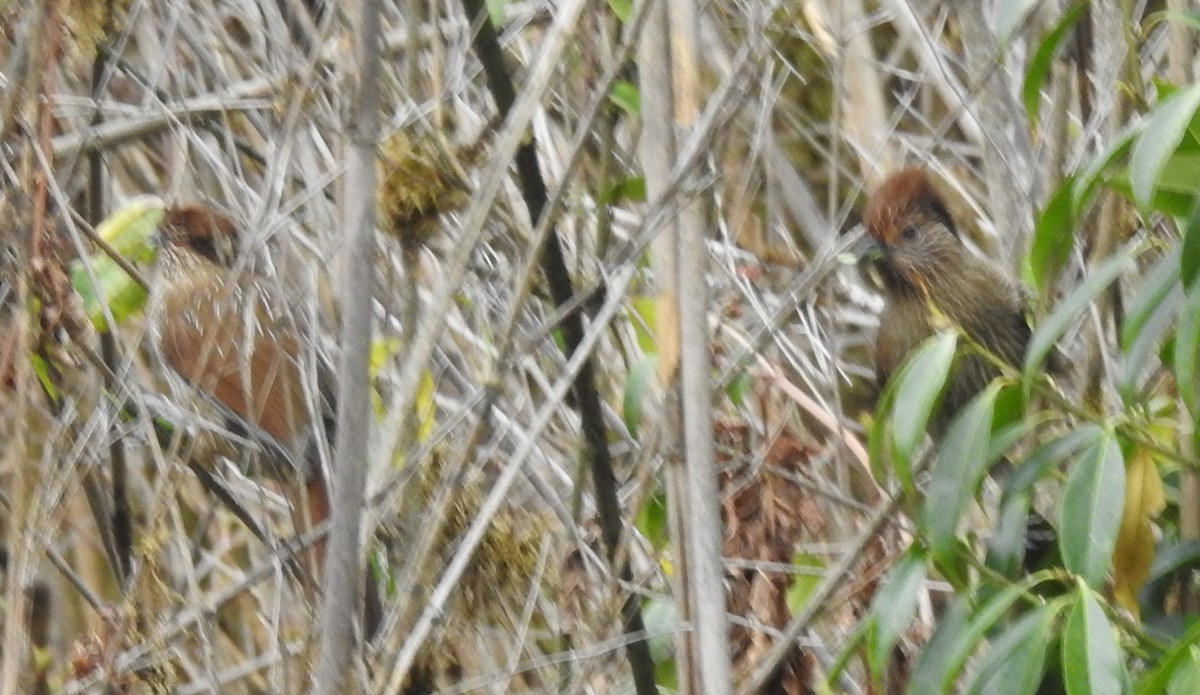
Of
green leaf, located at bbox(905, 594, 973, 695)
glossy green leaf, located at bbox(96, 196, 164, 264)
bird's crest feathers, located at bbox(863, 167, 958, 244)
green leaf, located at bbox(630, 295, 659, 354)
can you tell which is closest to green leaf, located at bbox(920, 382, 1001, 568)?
green leaf, located at bbox(905, 594, 973, 695)

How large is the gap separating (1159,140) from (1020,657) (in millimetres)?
656

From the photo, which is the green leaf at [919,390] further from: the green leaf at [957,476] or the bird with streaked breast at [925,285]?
the bird with streaked breast at [925,285]

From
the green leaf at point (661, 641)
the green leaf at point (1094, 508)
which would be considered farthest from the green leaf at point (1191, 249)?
the green leaf at point (661, 641)

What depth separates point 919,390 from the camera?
1.98m

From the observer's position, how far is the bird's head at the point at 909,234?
3.11m

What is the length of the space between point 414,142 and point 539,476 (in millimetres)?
819

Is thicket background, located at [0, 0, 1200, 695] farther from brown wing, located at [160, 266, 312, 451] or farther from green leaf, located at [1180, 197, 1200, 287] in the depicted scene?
brown wing, located at [160, 266, 312, 451]

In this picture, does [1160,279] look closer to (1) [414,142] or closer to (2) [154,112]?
(1) [414,142]

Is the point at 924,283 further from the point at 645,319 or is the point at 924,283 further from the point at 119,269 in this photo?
the point at 119,269

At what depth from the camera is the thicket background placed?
195cm

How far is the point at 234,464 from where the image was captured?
2.97m

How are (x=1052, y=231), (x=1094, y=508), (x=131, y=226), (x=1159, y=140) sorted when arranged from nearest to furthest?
(x=1159, y=140) < (x=1094, y=508) < (x=1052, y=231) < (x=131, y=226)

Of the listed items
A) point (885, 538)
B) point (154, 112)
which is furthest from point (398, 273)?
point (885, 538)

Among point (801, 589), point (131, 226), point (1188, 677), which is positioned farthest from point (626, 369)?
point (1188, 677)
